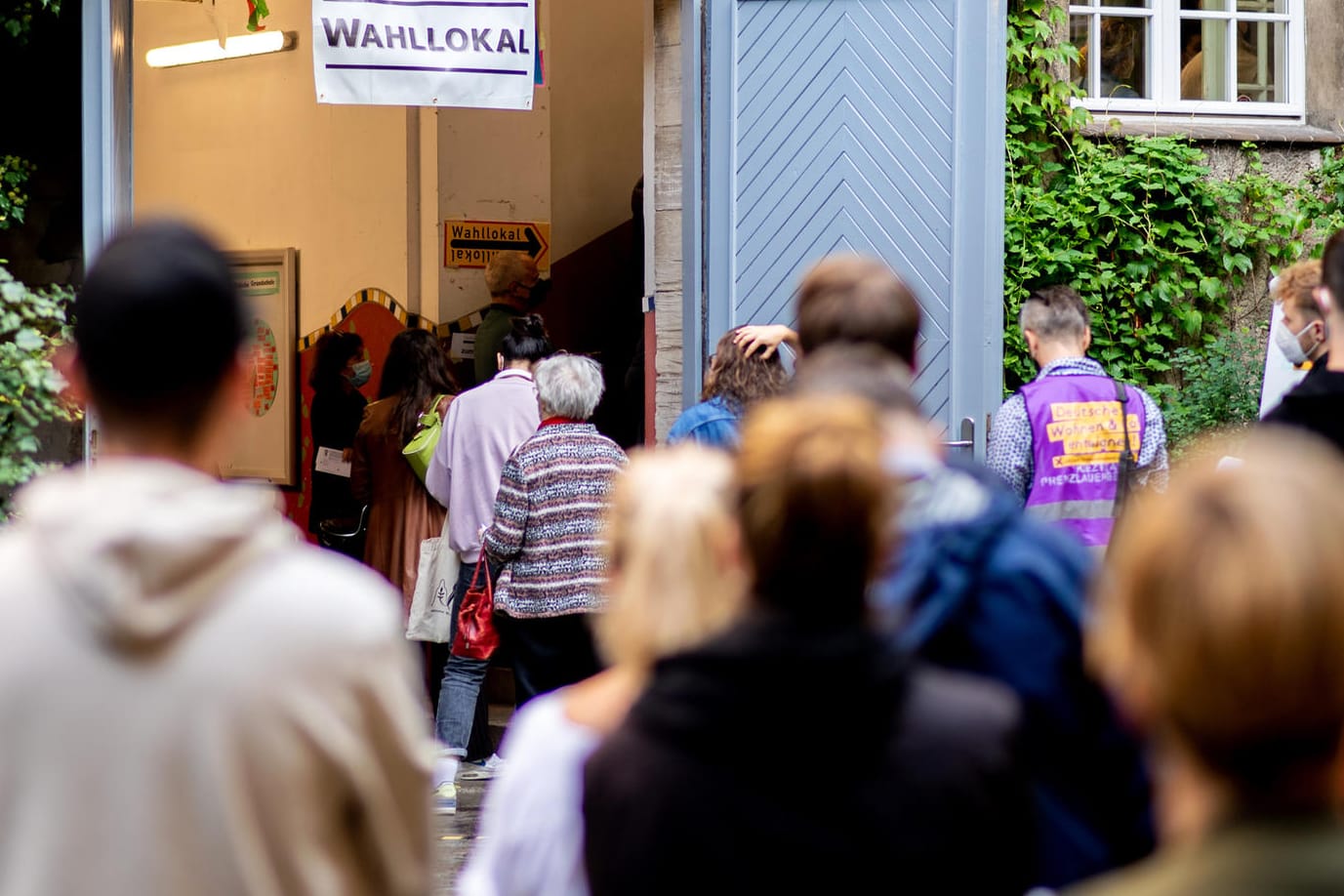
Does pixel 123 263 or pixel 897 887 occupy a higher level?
pixel 123 263

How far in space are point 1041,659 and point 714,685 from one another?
0.66 m

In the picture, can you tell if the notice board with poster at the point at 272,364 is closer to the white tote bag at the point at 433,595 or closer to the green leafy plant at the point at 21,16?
the white tote bag at the point at 433,595

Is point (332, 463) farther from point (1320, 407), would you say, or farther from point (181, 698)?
point (181, 698)

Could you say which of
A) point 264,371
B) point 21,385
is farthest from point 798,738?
point 264,371

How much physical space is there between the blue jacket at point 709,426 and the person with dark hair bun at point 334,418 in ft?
13.8

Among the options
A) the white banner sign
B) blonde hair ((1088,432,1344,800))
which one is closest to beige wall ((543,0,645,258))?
the white banner sign

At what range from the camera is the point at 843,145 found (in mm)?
6930

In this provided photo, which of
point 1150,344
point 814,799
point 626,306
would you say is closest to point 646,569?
point 814,799

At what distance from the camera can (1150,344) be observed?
825 centimetres

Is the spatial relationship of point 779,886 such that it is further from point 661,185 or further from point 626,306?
point 626,306

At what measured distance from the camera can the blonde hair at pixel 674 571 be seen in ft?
7.23

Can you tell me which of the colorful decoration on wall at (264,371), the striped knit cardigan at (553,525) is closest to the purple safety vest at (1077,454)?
the striped knit cardigan at (553,525)

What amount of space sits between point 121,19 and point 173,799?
17.0 feet

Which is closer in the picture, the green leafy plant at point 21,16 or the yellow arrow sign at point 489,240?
the green leafy plant at point 21,16
